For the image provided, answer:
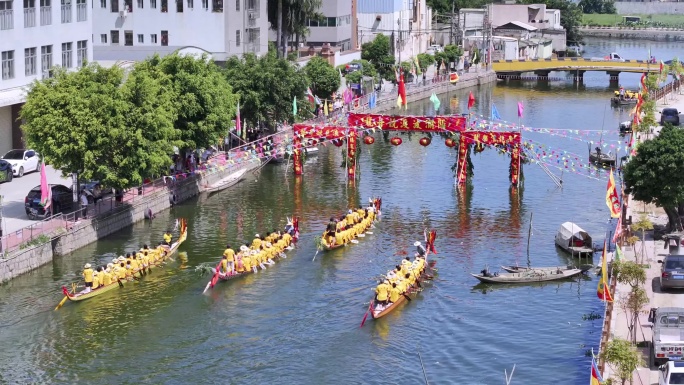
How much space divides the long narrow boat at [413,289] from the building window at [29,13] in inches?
1167

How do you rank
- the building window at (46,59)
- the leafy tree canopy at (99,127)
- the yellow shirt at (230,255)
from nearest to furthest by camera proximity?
the yellow shirt at (230,255)
the leafy tree canopy at (99,127)
the building window at (46,59)

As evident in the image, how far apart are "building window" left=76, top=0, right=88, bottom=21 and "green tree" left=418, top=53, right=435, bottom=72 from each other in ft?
199

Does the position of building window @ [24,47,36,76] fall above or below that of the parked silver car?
above

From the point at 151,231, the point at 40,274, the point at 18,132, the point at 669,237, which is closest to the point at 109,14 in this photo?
the point at 18,132

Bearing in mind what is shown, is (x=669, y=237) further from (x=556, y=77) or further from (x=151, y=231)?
(x=556, y=77)

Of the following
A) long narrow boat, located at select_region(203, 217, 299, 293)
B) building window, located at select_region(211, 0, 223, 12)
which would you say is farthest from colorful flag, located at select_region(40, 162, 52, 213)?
building window, located at select_region(211, 0, 223, 12)

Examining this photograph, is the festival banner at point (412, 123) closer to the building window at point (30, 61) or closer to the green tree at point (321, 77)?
the building window at point (30, 61)

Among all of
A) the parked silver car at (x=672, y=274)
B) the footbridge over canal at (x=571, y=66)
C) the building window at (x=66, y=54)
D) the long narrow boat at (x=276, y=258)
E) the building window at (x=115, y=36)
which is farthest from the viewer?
the footbridge over canal at (x=571, y=66)

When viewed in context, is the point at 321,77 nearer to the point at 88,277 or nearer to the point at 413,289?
the point at 413,289

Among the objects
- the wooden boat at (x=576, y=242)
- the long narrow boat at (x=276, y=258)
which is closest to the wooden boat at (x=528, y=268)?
the wooden boat at (x=576, y=242)

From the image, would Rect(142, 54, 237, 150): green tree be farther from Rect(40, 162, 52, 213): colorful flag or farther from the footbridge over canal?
→ the footbridge over canal

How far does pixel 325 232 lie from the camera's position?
60.8 metres

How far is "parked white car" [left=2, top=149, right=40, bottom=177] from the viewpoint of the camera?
2817 inches

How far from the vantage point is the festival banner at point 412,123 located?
75.4m
